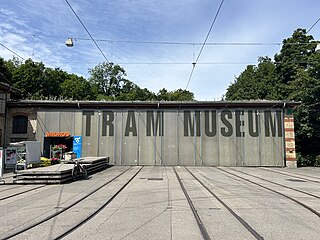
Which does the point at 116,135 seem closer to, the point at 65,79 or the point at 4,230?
the point at 4,230

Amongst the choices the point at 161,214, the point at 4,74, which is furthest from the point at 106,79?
the point at 161,214

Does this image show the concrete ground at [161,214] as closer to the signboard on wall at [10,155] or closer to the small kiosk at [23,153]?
the small kiosk at [23,153]

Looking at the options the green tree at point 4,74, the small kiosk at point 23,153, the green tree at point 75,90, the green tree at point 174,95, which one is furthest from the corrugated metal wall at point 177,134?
the green tree at point 174,95

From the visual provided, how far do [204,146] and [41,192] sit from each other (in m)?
16.0

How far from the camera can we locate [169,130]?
2395cm

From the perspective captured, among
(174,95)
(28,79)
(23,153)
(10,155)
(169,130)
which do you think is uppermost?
(174,95)

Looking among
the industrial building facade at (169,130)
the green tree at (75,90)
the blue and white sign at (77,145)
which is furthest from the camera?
the green tree at (75,90)

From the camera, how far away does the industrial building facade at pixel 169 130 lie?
23.5 meters

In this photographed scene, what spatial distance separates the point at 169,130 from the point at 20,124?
43.8ft

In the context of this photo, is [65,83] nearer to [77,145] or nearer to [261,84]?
[77,145]

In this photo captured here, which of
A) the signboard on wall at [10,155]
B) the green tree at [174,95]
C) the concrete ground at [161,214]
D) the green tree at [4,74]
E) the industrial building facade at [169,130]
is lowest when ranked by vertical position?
the concrete ground at [161,214]

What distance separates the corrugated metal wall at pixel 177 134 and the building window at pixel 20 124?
1.24 meters

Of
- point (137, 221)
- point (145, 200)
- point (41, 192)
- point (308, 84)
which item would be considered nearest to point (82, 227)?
point (137, 221)

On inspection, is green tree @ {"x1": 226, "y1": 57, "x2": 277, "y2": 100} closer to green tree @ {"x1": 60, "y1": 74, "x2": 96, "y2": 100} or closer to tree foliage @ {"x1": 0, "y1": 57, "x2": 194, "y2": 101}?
tree foliage @ {"x1": 0, "y1": 57, "x2": 194, "y2": 101}
